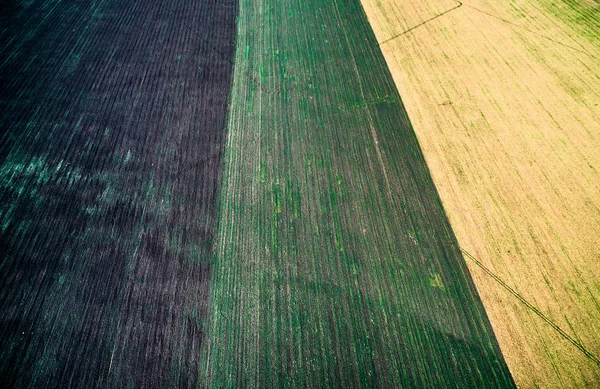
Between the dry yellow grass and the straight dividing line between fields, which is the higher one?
the dry yellow grass

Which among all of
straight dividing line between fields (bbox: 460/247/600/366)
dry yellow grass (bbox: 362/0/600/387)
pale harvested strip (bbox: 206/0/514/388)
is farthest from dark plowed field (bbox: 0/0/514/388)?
dry yellow grass (bbox: 362/0/600/387)

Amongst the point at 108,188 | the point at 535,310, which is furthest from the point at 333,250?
the point at 108,188

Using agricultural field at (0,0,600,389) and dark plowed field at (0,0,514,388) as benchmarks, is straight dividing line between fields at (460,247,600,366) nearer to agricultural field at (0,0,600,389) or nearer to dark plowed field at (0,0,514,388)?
agricultural field at (0,0,600,389)

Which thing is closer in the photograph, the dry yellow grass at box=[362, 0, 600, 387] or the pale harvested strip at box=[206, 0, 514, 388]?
the pale harvested strip at box=[206, 0, 514, 388]

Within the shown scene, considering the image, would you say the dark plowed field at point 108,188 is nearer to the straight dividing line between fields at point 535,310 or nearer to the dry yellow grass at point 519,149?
the straight dividing line between fields at point 535,310

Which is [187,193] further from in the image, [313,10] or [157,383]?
[313,10]

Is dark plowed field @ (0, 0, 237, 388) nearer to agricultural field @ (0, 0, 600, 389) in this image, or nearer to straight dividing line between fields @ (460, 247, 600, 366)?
agricultural field @ (0, 0, 600, 389)

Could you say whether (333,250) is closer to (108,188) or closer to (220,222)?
(220,222)
